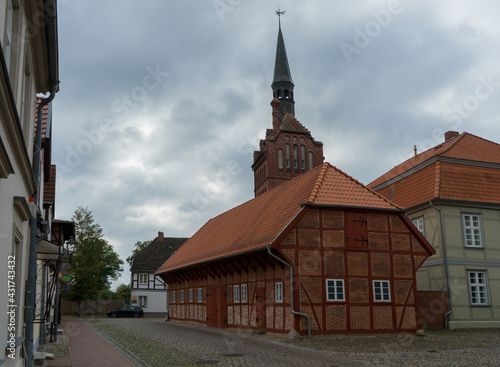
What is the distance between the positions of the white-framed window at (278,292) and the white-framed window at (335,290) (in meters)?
1.73

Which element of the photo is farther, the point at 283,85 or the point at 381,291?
the point at 283,85

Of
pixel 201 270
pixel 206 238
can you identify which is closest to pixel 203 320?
pixel 201 270

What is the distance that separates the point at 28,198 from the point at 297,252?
39.5 ft

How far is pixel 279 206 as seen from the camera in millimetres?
23703

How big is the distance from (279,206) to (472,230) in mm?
9427

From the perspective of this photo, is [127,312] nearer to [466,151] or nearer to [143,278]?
[143,278]

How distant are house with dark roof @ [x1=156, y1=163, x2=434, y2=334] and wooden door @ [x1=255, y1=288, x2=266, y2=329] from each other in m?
0.04

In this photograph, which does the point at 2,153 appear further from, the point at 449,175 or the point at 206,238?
the point at 206,238

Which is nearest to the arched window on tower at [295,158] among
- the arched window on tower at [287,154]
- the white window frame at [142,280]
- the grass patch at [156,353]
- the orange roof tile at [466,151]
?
the arched window on tower at [287,154]

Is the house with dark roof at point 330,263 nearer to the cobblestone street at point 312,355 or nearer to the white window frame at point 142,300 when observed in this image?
the cobblestone street at point 312,355

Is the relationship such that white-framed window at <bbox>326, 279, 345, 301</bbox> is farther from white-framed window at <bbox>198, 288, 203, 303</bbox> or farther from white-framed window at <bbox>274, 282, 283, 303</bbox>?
white-framed window at <bbox>198, 288, 203, 303</bbox>

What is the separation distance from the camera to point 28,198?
8.86m

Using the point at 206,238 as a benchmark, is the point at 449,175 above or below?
above

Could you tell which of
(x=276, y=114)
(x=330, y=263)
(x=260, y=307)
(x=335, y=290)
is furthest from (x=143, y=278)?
(x=335, y=290)
